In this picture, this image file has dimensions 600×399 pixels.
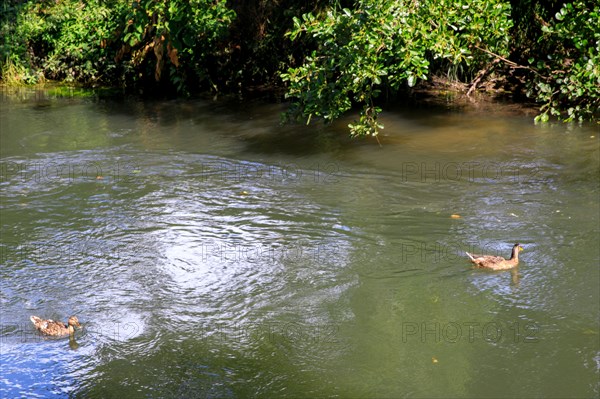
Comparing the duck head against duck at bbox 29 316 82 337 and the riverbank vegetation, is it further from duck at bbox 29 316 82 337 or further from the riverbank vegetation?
the riverbank vegetation

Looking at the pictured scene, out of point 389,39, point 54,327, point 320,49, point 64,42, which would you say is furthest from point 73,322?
point 64,42

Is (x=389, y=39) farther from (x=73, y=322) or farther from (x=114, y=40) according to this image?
(x=114, y=40)

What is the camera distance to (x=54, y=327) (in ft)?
20.1

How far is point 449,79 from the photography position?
1616 centimetres

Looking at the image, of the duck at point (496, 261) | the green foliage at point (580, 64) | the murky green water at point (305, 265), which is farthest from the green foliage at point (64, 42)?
the duck at point (496, 261)

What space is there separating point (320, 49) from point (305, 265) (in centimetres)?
499

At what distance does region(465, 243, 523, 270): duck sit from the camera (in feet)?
23.6

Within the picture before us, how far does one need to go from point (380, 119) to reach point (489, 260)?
730 cm

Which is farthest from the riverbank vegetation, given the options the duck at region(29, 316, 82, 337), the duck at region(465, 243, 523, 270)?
the duck at region(29, 316, 82, 337)

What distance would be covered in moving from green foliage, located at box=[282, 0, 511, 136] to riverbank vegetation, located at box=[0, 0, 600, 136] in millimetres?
18

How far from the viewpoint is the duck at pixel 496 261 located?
720cm

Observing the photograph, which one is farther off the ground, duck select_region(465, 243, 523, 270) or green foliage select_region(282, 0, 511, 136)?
green foliage select_region(282, 0, 511, 136)

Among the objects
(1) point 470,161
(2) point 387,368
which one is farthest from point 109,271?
(1) point 470,161

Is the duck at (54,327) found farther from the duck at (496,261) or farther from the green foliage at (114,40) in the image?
the green foliage at (114,40)
